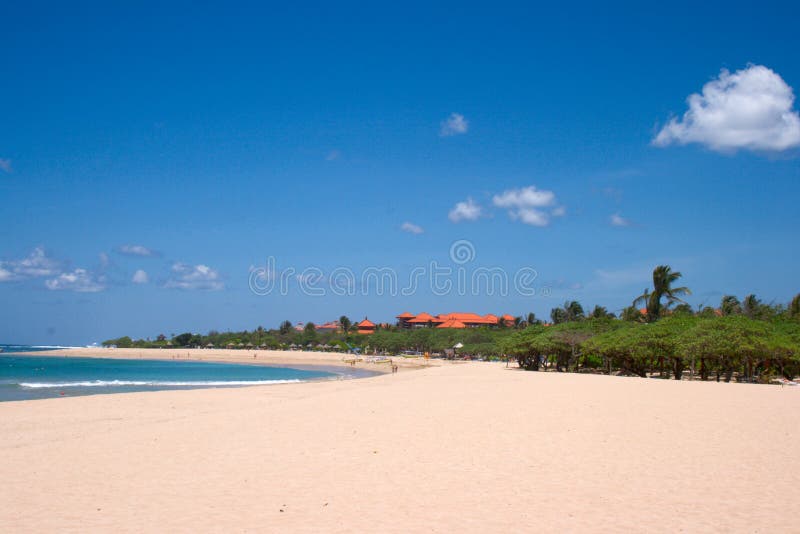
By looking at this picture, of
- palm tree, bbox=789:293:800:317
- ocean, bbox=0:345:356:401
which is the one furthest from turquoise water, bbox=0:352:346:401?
palm tree, bbox=789:293:800:317

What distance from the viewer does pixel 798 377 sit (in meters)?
34.1

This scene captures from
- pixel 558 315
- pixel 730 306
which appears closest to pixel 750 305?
pixel 730 306

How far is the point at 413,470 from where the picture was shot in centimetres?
852

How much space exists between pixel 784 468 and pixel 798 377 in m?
31.0

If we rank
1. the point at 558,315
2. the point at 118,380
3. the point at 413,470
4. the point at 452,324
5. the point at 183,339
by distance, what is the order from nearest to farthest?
the point at 413,470 → the point at 118,380 → the point at 558,315 → the point at 452,324 → the point at 183,339

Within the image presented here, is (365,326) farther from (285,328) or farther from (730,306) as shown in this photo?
(730,306)

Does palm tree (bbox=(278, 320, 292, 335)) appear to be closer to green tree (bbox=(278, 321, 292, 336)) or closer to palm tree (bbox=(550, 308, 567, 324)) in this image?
green tree (bbox=(278, 321, 292, 336))

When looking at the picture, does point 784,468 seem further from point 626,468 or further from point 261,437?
point 261,437

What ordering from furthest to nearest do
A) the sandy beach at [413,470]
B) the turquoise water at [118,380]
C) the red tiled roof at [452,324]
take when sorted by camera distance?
the red tiled roof at [452,324] → the turquoise water at [118,380] → the sandy beach at [413,470]

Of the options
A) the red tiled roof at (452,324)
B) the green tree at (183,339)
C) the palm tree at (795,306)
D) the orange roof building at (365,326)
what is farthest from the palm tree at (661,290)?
the green tree at (183,339)

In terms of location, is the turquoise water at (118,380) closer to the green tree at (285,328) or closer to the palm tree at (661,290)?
the palm tree at (661,290)

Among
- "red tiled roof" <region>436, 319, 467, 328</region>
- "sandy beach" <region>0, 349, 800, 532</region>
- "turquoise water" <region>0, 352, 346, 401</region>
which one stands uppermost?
"red tiled roof" <region>436, 319, 467, 328</region>

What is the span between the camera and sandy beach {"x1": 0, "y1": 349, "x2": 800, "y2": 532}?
6.36 meters

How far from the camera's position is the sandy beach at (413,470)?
20.9ft
